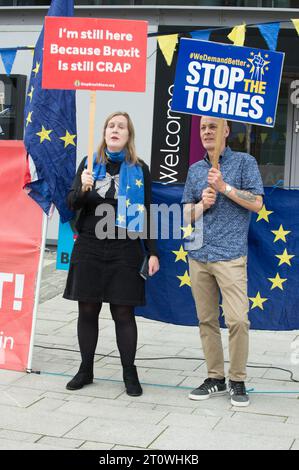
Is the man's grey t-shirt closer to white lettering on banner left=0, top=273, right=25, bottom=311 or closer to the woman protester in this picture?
the woman protester

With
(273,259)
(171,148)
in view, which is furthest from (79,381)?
(171,148)

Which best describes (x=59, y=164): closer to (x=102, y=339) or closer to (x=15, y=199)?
(x=15, y=199)

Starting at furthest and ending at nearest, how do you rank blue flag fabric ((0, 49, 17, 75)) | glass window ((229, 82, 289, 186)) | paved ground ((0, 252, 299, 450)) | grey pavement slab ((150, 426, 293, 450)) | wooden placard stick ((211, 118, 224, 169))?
glass window ((229, 82, 289, 186)) → blue flag fabric ((0, 49, 17, 75)) → wooden placard stick ((211, 118, 224, 169)) → paved ground ((0, 252, 299, 450)) → grey pavement slab ((150, 426, 293, 450))

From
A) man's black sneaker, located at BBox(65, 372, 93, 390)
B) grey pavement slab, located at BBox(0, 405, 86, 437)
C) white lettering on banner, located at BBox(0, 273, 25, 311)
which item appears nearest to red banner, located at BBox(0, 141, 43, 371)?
white lettering on banner, located at BBox(0, 273, 25, 311)

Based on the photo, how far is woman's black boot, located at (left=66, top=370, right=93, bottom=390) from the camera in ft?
18.1

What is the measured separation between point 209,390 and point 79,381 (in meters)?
0.93

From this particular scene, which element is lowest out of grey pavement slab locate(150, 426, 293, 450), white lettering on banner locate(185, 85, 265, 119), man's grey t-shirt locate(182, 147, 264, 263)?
grey pavement slab locate(150, 426, 293, 450)

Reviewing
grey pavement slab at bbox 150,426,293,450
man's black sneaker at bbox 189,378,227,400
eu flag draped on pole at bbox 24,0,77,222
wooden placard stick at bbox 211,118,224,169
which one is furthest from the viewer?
eu flag draped on pole at bbox 24,0,77,222

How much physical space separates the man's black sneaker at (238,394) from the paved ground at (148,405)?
55 mm

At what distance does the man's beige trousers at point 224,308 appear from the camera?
5.13 m

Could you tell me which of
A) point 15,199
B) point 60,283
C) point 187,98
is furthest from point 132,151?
point 60,283

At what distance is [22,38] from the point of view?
38.2 feet

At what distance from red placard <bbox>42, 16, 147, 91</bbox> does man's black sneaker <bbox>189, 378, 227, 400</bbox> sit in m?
2.09

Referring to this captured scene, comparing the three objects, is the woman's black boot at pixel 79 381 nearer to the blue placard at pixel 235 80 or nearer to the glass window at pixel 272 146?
the blue placard at pixel 235 80
